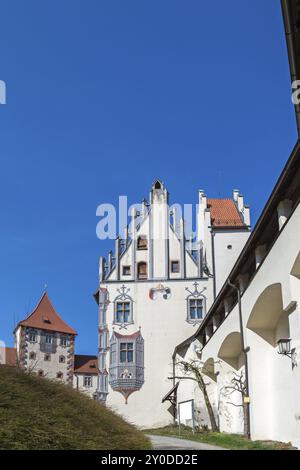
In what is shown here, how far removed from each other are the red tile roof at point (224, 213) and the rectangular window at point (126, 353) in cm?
1068

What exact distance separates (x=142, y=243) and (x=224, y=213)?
22.9 ft

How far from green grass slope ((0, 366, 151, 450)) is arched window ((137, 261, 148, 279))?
31.3 meters

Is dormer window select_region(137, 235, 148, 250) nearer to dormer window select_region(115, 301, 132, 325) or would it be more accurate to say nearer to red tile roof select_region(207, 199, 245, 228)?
dormer window select_region(115, 301, 132, 325)

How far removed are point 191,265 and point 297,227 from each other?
2728 cm

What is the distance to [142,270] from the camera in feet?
139

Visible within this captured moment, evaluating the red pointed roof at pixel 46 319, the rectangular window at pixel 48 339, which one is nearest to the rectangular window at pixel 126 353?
the red pointed roof at pixel 46 319

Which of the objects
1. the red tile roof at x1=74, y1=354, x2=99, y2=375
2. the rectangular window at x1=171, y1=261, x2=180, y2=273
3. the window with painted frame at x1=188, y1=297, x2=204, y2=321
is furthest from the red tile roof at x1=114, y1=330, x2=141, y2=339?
the red tile roof at x1=74, y1=354, x2=99, y2=375

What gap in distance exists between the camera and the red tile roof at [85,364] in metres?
70.5

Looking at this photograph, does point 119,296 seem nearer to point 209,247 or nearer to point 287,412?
point 209,247

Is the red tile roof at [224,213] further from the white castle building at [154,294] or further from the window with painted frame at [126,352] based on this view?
the window with painted frame at [126,352]

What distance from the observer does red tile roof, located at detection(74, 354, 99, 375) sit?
7050 cm
